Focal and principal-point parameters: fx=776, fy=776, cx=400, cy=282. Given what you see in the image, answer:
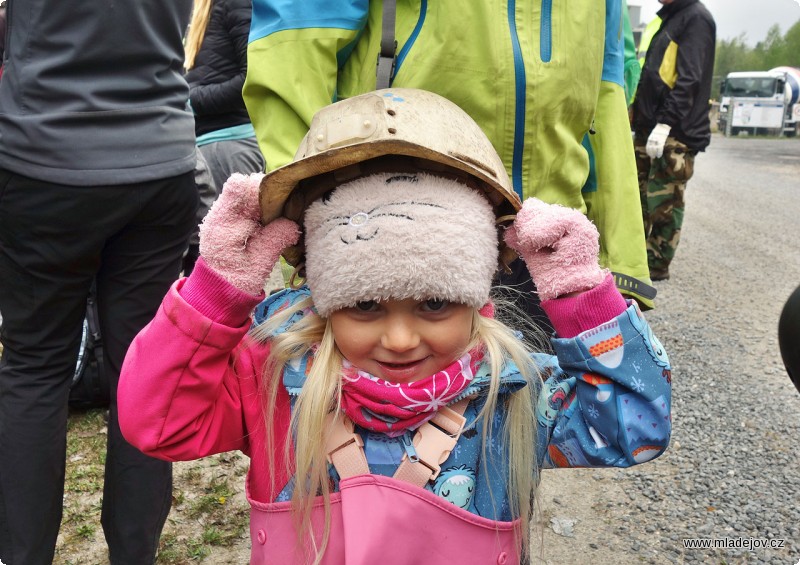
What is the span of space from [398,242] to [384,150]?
17 cm

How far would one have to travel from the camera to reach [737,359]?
4.66 m

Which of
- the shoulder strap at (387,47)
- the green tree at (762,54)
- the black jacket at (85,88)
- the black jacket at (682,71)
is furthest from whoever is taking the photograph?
the green tree at (762,54)

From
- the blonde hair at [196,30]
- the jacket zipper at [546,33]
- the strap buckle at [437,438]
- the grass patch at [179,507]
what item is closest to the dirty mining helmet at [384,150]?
the jacket zipper at [546,33]

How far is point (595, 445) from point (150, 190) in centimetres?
133

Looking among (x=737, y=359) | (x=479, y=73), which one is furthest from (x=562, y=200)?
Answer: (x=737, y=359)

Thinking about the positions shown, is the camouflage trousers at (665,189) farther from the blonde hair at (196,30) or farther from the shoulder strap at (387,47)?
the shoulder strap at (387,47)

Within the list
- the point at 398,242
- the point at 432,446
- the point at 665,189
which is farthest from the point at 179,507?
A: the point at 665,189

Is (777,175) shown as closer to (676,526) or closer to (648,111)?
(648,111)

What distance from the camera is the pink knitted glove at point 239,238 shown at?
4.93ft

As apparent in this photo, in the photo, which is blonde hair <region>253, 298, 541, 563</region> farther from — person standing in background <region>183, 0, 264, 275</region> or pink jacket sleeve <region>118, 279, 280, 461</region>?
person standing in background <region>183, 0, 264, 275</region>

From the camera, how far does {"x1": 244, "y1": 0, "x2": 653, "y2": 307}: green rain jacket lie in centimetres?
173

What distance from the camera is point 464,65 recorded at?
1.73m

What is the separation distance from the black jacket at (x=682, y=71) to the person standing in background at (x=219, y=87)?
11.5ft

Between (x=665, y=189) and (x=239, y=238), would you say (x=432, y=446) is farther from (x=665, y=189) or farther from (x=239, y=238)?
(x=665, y=189)
